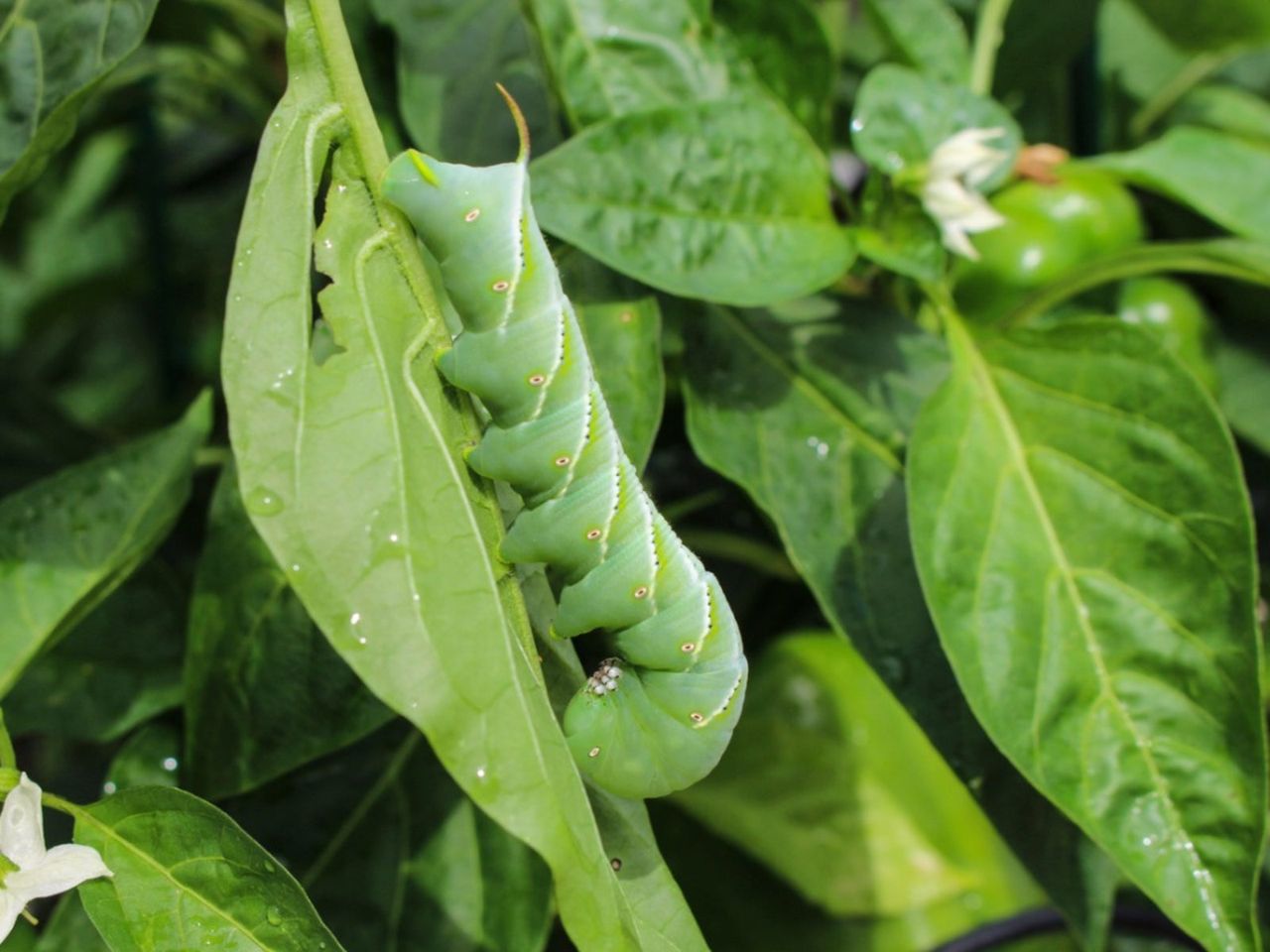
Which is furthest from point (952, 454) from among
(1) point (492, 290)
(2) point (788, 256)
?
(1) point (492, 290)

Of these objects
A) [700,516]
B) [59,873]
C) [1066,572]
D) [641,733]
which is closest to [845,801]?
[700,516]

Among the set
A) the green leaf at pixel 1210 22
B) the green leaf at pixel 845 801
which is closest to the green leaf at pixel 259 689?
the green leaf at pixel 845 801

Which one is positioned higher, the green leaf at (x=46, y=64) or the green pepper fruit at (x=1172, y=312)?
the green leaf at (x=46, y=64)

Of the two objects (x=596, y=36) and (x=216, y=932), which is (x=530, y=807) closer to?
(x=216, y=932)

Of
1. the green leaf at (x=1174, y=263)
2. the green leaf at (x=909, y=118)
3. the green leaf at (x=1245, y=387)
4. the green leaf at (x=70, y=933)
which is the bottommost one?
the green leaf at (x=1245, y=387)

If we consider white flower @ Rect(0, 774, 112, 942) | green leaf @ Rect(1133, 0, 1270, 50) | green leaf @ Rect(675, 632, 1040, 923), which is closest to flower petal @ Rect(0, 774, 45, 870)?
white flower @ Rect(0, 774, 112, 942)

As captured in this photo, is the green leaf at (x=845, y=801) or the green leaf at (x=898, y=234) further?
the green leaf at (x=845, y=801)

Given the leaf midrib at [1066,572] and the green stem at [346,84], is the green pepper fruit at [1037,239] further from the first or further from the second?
the green stem at [346,84]

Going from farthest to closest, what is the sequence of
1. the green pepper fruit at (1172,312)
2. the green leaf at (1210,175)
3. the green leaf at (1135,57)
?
the green leaf at (1135,57) < the green pepper fruit at (1172,312) < the green leaf at (1210,175)
